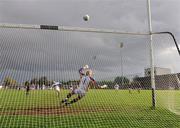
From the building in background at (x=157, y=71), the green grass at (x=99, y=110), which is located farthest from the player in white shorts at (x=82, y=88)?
the building in background at (x=157, y=71)

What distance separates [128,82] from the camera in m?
11.9

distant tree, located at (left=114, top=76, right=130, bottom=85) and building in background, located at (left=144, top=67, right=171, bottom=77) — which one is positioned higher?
building in background, located at (left=144, top=67, right=171, bottom=77)

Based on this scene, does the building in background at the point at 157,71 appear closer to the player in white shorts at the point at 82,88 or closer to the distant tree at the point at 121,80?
the distant tree at the point at 121,80

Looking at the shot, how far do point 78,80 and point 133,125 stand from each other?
9.00 feet

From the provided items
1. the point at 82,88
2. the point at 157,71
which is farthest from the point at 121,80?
the point at 157,71

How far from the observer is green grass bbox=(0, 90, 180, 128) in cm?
Result: 933

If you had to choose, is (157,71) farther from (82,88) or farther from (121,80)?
(82,88)

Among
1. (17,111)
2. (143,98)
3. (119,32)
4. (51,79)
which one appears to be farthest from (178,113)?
(17,111)

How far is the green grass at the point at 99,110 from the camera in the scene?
933 cm

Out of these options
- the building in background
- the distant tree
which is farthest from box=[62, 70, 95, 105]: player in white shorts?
the building in background

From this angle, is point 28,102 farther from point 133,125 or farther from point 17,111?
point 133,125

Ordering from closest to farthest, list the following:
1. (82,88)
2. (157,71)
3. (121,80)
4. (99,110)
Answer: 1. (99,110)
2. (121,80)
3. (82,88)
4. (157,71)

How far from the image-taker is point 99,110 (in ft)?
37.5

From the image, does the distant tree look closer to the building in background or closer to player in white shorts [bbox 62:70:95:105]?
player in white shorts [bbox 62:70:95:105]
